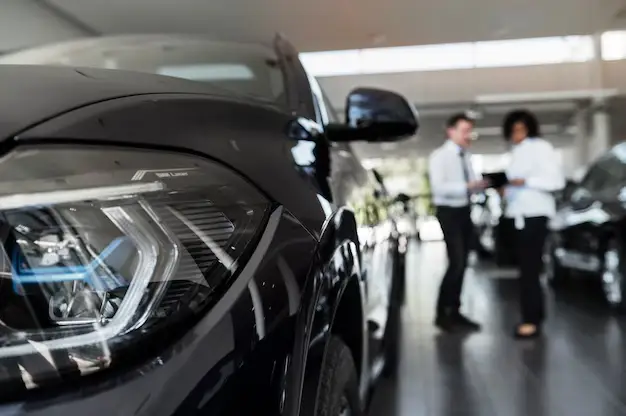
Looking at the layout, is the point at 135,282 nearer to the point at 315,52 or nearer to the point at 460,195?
the point at 460,195

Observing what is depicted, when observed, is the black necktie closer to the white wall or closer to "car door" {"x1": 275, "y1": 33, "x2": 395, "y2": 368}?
"car door" {"x1": 275, "y1": 33, "x2": 395, "y2": 368}

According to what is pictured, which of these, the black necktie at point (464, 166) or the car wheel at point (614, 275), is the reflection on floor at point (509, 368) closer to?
the car wheel at point (614, 275)

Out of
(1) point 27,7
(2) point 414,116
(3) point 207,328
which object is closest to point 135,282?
(3) point 207,328

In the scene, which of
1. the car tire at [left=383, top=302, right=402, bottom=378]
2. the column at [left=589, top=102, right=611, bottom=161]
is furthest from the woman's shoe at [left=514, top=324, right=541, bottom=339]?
the column at [left=589, top=102, right=611, bottom=161]

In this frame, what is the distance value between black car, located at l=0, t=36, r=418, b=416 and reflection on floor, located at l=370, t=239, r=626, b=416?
203cm

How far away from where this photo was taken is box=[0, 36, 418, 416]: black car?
770 mm

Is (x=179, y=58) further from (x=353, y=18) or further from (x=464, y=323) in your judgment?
(x=353, y=18)

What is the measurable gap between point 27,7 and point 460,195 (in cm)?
493

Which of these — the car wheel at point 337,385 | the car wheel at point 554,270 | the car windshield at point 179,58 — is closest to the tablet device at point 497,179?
the car wheel at point 554,270

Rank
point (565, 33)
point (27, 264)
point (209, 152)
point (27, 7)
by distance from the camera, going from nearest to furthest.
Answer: point (27, 264)
point (209, 152)
point (27, 7)
point (565, 33)

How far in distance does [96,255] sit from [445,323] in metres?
4.02

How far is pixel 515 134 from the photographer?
431 cm

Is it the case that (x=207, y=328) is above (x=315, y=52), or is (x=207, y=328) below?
below

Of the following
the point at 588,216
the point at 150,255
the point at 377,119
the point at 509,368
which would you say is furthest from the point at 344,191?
the point at 588,216
